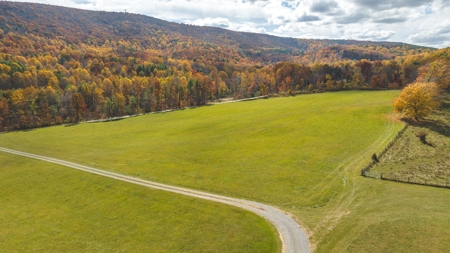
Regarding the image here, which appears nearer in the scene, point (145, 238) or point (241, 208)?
point (145, 238)

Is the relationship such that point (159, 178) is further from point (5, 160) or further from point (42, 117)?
point (42, 117)

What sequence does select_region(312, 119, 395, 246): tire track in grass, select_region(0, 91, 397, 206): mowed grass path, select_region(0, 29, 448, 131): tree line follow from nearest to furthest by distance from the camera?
select_region(312, 119, 395, 246): tire track in grass → select_region(0, 91, 397, 206): mowed grass path → select_region(0, 29, 448, 131): tree line

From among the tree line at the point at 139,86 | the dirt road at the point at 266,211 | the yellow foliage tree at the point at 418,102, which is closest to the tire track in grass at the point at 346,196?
the dirt road at the point at 266,211

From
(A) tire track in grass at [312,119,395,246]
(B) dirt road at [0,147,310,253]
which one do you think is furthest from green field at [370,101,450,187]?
(B) dirt road at [0,147,310,253]

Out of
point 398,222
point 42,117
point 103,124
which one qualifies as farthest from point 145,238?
point 42,117

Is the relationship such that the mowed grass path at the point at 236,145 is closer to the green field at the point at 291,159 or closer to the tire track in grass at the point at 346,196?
the green field at the point at 291,159

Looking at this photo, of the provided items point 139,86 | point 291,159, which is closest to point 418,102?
point 291,159

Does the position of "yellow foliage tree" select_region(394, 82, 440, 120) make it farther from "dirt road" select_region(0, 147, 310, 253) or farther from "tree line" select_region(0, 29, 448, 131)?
"dirt road" select_region(0, 147, 310, 253)
